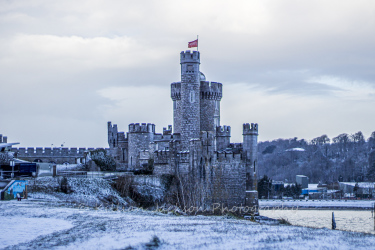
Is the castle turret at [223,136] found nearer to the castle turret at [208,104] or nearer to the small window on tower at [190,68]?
the castle turret at [208,104]

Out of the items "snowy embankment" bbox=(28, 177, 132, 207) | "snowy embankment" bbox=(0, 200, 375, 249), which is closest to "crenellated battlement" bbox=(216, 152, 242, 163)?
"snowy embankment" bbox=(28, 177, 132, 207)

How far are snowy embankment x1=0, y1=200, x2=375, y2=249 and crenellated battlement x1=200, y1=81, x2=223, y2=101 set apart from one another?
85.6ft

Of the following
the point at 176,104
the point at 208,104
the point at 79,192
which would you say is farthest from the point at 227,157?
the point at 79,192

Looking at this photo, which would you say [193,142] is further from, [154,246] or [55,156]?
[154,246]

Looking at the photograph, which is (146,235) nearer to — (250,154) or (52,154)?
(250,154)

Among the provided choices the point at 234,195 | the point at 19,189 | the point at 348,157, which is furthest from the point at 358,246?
the point at 348,157

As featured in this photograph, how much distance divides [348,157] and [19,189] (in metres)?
158

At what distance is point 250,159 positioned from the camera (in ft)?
192

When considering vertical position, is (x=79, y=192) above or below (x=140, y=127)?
below

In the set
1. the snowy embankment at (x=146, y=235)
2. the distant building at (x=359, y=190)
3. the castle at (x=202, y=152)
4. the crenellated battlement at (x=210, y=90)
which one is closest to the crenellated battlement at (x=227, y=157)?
the castle at (x=202, y=152)

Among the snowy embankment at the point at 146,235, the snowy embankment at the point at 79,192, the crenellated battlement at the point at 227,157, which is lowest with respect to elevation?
the snowy embankment at the point at 146,235

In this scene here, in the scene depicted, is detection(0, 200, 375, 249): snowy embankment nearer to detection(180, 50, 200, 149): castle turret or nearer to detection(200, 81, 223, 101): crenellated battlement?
detection(180, 50, 200, 149): castle turret

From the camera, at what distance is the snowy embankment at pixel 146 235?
27.2m

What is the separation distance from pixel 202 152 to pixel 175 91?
7067 millimetres
